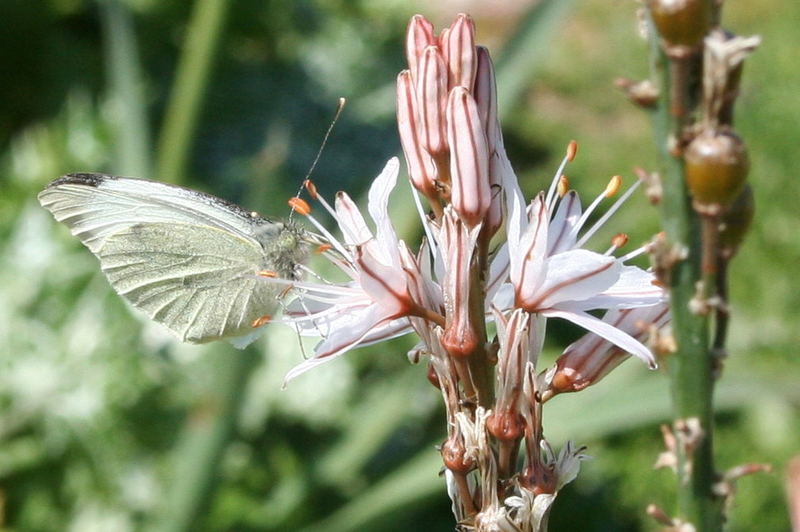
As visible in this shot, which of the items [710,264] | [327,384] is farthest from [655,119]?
[327,384]

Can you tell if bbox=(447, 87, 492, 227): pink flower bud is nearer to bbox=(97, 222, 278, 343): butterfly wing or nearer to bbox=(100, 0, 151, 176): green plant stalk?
bbox=(97, 222, 278, 343): butterfly wing

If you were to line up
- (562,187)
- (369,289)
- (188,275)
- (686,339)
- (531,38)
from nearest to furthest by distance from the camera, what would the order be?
1. (686,339)
2. (369,289)
3. (562,187)
4. (188,275)
5. (531,38)

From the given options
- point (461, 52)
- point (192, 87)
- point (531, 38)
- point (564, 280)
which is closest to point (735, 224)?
point (564, 280)

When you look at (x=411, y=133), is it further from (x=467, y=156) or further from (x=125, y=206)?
(x=125, y=206)

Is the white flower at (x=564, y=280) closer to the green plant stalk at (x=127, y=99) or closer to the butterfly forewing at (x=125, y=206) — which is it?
the butterfly forewing at (x=125, y=206)

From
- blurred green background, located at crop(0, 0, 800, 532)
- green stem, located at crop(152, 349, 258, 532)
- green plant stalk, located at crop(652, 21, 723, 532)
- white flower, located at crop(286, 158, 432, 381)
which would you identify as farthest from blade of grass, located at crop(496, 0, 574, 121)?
green plant stalk, located at crop(652, 21, 723, 532)

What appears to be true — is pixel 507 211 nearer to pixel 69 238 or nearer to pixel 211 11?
pixel 211 11
